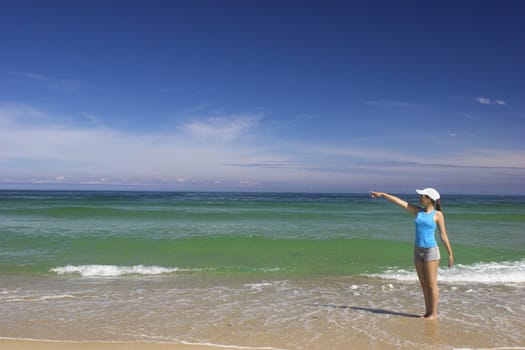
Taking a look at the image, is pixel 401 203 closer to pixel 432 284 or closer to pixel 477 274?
pixel 432 284

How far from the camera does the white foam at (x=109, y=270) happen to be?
10.2 meters

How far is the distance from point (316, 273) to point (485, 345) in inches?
215

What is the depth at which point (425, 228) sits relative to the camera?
18.9 ft

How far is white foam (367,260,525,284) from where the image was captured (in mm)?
9453

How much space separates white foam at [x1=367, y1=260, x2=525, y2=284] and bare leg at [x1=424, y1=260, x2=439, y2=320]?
137 inches

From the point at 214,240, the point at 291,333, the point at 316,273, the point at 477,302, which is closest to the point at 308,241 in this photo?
the point at 214,240

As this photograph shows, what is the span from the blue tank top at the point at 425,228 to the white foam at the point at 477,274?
13.6 feet

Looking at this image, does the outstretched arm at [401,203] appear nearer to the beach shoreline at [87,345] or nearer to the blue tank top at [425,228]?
the blue tank top at [425,228]

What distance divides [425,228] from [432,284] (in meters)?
0.88

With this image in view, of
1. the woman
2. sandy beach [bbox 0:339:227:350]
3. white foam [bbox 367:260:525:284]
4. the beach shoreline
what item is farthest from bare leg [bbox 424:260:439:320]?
white foam [bbox 367:260:525:284]

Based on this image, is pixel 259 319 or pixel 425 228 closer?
pixel 425 228

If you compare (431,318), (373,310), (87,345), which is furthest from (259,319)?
(431,318)

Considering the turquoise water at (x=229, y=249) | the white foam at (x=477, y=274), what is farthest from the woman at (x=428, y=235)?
the turquoise water at (x=229, y=249)

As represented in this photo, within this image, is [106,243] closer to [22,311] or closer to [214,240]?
[214,240]
